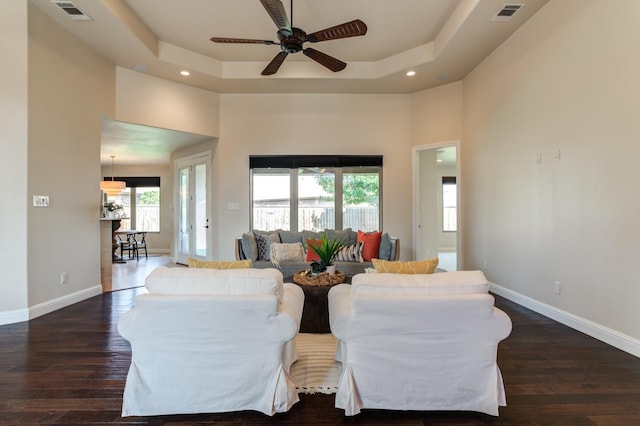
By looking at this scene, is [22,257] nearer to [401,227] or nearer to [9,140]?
[9,140]

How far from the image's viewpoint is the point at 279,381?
177 cm

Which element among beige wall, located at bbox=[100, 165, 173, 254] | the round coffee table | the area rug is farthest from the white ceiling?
beige wall, located at bbox=[100, 165, 173, 254]

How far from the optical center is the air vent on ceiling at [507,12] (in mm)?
3354

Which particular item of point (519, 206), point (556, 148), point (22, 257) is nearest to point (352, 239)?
point (519, 206)

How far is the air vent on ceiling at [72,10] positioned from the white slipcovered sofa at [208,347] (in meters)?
Answer: 3.39

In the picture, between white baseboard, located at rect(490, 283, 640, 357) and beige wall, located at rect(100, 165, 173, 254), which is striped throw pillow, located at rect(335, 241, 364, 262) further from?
beige wall, located at rect(100, 165, 173, 254)

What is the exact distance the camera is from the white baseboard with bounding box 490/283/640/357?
2615 mm

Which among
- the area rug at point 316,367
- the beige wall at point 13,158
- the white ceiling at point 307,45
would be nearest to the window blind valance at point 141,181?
the white ceiling at point 307,45

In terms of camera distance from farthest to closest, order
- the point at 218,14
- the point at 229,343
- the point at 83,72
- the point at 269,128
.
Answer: the point at 269,128
the point at 83,72
the point at 218,14
the point at 229,343

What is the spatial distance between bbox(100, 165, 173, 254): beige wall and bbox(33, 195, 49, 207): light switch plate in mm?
5780

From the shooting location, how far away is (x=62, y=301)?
3904mm

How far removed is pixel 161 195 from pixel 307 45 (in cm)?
671

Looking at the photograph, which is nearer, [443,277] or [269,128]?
[443,277]

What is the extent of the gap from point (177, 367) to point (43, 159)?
3.33 meters
